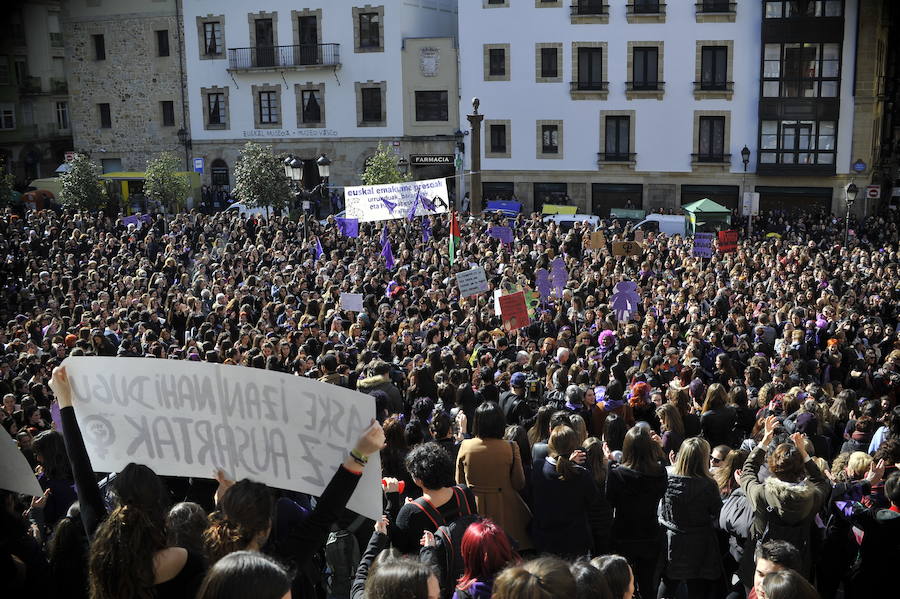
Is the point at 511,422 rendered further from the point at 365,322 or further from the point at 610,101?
the point at 610,101

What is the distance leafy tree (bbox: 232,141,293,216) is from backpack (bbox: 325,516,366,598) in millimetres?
28281

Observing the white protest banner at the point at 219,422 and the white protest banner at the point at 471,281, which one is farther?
the white protest banner at the point at 471,281

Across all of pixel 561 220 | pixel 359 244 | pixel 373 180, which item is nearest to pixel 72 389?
pixel 359 244

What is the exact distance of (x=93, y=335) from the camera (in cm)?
1173

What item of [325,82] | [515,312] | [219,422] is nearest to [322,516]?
[219,422]

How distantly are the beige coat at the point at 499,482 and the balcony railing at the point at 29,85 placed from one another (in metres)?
47.1

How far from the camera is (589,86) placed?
3656 cm

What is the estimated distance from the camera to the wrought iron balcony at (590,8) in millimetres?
35969

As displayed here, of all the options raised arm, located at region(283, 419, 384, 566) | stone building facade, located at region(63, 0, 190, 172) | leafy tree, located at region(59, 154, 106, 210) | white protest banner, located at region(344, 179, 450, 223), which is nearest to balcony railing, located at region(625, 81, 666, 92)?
white protest banner, located at region(344, 179, 450, 223)

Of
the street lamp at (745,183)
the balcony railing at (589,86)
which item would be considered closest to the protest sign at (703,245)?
the street lamp at (745,183)

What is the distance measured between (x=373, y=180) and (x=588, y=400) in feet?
86.8

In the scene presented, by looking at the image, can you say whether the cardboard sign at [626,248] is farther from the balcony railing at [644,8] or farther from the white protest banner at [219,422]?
the balcony railing at [644,8]

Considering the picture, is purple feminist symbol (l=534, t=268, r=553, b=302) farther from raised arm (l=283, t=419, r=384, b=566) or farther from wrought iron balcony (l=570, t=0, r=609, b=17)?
wrought iron balcony (l=570, t=0, r=609, b=17)

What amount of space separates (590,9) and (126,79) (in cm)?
2109
